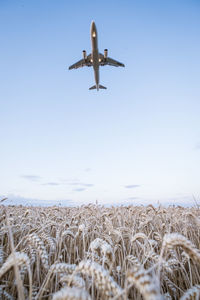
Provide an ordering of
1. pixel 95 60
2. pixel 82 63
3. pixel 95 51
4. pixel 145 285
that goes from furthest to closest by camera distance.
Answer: pixel 82 63 → pixel 95 60 → pixel 95 51 → pixel 145 285

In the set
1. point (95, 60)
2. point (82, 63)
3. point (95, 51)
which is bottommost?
point (95, 60)

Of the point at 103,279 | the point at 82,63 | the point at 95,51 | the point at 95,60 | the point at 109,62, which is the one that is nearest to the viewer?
the point at 103,279

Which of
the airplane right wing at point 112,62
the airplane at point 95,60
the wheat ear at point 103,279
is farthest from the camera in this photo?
the airplane right wing at point 112,62

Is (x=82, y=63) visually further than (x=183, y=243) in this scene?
Yes

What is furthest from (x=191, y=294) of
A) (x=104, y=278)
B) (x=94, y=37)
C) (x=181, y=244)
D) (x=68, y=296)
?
(x=94, y=37)

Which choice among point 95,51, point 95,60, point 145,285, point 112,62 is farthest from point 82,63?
point 145,285

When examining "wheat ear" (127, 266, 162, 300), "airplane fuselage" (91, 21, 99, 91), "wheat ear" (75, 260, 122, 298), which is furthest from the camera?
"airplane fuselage" (91, 21, 99, 91)

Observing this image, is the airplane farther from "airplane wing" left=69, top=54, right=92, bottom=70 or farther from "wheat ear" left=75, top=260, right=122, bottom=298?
"wheat ear" left=75, top=260, right=122, bottom=298

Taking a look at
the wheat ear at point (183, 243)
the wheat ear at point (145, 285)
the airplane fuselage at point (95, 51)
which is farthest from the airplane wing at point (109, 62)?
the wheat ear at point (145, 285)

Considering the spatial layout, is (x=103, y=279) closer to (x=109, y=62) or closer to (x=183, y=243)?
(x=183, y=243)

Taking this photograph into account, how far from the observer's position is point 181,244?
0.75m

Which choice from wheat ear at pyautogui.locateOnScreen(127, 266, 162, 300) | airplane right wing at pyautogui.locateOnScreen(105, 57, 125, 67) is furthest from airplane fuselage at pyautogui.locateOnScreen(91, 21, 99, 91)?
wheat ear at pyautogui.locateOnScreen(127, 266, 162, 300)

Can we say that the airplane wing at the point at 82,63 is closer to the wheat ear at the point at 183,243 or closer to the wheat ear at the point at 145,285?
the wheat ear at the point at 183,243

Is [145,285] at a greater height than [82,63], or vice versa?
[82,63]
